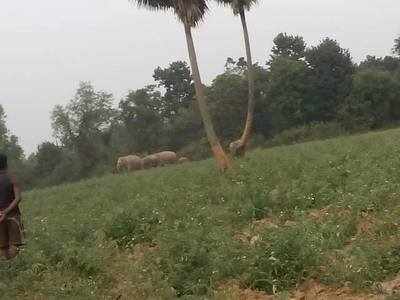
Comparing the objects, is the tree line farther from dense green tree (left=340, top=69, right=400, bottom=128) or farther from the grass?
the grass

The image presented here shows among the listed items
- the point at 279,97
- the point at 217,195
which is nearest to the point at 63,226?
the point at 217,195

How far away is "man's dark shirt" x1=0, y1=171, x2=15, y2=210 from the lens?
7.97m

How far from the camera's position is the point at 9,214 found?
787cm

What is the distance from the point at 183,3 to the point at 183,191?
23.9ft

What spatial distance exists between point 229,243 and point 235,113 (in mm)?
43500

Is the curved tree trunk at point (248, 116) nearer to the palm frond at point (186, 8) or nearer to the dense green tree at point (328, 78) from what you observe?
the palm frond at point (186, 8)

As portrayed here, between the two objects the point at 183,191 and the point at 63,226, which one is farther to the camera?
the point at 183,191

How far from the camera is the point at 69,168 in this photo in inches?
1988

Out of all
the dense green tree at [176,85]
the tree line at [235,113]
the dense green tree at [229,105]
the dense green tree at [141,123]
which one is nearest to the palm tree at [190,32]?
the tree line at [235,113]

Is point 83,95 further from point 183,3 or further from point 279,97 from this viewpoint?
point 183,3

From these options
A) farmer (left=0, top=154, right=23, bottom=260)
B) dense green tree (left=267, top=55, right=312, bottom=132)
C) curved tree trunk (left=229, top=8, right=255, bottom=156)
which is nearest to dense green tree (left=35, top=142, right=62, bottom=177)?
dense green tree (left=267, top=55, right=312, bottom=132)

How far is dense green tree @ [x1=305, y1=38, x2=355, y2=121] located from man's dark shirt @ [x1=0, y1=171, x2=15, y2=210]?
1609 inches

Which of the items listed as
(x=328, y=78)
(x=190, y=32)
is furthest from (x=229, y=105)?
(x=190, y=32)

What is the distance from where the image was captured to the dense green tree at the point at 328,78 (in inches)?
1865
